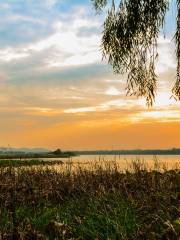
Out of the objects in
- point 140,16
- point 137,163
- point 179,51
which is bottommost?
point 137,163

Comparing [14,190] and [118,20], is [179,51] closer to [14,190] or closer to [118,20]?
[118,20]

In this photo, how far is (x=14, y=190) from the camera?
1510 cm

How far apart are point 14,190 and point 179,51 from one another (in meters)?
6.22

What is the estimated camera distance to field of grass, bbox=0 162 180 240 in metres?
8.84

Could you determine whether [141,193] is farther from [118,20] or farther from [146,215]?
[118,20]

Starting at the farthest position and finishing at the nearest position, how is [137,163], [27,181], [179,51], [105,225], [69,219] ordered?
[137,163]
[27,181]
[179,51]
[69,219]
[105,225]

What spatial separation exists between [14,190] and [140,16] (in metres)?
6.45

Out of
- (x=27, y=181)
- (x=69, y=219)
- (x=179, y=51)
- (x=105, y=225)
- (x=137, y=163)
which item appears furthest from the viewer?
(x=137, y=163)

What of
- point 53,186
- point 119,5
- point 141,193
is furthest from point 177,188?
point 119,5

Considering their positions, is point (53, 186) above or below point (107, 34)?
below

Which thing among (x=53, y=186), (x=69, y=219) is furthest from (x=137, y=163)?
(x=69, y=219)

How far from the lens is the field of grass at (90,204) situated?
8836mm

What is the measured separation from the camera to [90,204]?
11500mm

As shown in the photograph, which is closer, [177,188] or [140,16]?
[177,188]
